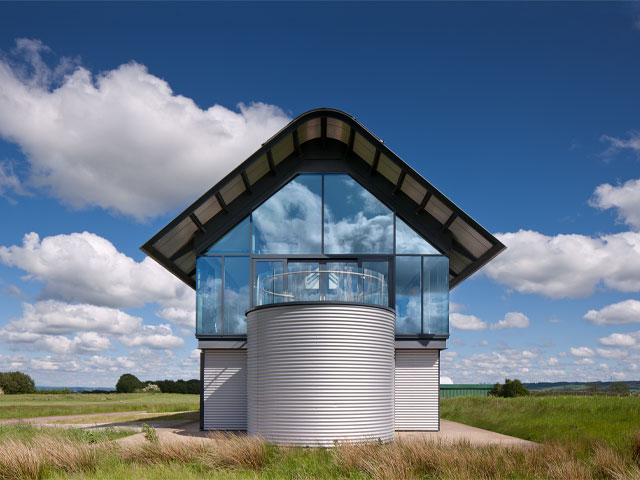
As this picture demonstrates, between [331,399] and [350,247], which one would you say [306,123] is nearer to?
[350,247]

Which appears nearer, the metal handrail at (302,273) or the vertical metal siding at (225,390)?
the metal handrail at (302,273)

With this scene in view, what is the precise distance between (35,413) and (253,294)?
65.2 feet

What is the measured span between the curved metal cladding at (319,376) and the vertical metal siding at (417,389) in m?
3.21

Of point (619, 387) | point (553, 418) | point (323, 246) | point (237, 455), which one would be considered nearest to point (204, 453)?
point (237, 455)

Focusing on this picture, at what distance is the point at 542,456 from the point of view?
10.6 metres

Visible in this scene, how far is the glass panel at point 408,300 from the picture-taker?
60.3 ft

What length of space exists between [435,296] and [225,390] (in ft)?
25.2

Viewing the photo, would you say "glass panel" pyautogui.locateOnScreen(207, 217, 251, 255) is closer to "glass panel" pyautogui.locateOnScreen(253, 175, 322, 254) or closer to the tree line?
"glass panel" pyautogui.locateOnScreen(253, 175, 322, 254)

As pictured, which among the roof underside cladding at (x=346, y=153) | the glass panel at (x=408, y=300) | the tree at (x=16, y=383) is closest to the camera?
the roof underside cladding at (x=346, y=153)

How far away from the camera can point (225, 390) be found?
1831 cm

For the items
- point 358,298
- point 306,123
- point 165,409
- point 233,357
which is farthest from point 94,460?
point 165,409

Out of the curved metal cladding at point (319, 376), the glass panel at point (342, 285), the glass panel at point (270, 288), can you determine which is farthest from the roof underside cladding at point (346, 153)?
the curved metal cladding at point (319, 376)

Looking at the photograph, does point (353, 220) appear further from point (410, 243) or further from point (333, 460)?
point (333, 460)

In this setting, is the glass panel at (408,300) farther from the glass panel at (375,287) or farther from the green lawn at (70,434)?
the green lawn at (70,434)
